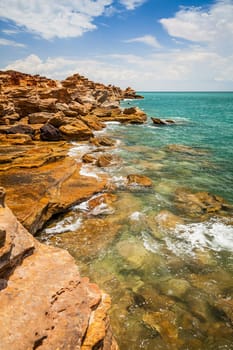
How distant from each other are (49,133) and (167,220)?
13.8 meters

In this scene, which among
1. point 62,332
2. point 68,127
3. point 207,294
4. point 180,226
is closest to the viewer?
point 62,332

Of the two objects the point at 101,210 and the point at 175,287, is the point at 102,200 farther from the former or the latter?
the point at 175,287

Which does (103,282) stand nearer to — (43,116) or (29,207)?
(29,207)

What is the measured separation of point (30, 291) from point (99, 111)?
40.9 metres

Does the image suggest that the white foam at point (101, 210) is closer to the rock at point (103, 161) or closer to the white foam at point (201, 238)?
the white foam at point (201, 238)

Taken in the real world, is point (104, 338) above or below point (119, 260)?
above

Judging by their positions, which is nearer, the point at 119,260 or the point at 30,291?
the point at 30,291

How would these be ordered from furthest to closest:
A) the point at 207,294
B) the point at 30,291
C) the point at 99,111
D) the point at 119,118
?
1. the point at 99,111
2. the point at 119,118
3. the point at 207,294
4. the point at 30,291

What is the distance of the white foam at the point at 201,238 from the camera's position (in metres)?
8.00

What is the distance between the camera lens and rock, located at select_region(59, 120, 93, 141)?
2164 cm

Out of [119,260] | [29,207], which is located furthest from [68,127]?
[119,260]

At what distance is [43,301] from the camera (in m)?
3.52

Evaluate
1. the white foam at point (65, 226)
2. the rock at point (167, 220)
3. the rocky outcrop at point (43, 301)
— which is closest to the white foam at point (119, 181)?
the rock at point (167, 220)

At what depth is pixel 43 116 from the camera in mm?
24719
